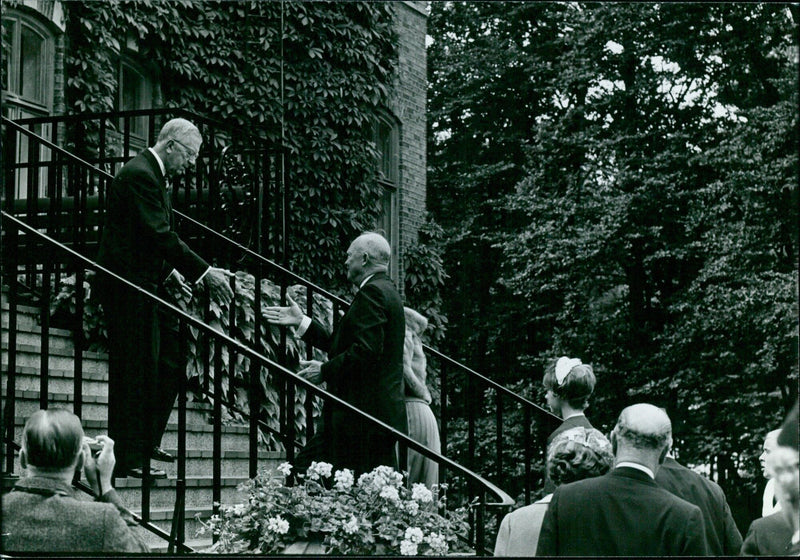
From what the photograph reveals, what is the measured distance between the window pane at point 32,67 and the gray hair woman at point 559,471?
26.9 ft

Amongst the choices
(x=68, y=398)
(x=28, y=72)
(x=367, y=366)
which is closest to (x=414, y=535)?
(x=367, y=366)

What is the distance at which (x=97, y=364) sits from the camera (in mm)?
7402

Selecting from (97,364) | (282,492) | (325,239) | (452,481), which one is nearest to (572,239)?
(452,481)

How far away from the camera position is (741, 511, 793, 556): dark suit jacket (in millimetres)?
3977

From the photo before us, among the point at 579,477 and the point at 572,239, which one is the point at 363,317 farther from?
the point at 572,239

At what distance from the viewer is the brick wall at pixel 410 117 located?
15.6 meters

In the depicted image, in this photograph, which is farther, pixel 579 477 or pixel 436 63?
pixel 436 63

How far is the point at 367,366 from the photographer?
5.84 metres

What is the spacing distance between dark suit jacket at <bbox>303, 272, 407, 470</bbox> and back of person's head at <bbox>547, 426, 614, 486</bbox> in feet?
5.88

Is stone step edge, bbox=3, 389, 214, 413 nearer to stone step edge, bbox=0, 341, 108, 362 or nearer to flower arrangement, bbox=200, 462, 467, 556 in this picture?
stone step edge, bbox=0, 341, 108, 362

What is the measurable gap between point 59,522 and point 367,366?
8.12 ft

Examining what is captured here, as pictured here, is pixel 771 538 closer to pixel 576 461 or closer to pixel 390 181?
pixel 576 461

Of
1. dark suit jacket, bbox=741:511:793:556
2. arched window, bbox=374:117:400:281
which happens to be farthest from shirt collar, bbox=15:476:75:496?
arched window, bbox=374:117:400:281

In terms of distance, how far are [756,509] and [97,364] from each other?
51.0 feet
